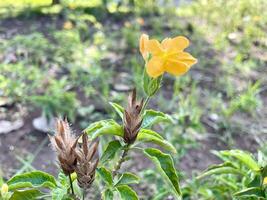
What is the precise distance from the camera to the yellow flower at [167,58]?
3.76ft

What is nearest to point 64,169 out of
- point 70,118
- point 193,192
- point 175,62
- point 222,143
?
point 175,62

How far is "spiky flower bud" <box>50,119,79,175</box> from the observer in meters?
1.13

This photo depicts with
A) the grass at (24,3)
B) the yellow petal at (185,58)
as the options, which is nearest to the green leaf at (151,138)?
the yellow petal at (185,58)

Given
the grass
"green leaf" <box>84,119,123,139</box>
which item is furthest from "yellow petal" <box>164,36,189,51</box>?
the grass

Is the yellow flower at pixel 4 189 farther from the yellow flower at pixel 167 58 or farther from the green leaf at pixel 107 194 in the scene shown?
the yellow flower at pixel 167 58

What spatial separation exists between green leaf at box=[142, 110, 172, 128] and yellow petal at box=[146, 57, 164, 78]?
0.64 feet

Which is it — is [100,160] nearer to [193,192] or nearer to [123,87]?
[193,192]

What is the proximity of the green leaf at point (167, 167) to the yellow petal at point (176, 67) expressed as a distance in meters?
0.24

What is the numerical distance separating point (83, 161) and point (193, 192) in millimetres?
908

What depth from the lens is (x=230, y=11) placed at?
4.61 metres

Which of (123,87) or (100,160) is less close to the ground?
(100,160)

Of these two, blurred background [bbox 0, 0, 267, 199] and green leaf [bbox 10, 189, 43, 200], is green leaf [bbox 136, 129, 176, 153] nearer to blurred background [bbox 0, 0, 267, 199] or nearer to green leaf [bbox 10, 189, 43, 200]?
green leaf [bbox 10, 189, 43, 200]

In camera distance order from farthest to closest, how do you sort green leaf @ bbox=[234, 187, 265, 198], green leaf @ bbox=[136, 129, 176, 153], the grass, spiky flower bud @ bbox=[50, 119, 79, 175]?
1. the grass
2. green leaf @ bbox=[234, 187, 265, 198]
3. green leaf @ bbox=[136, 129, 176, 153]
4. spiky flower bud @ bbox=[50, 119, 79, 175]

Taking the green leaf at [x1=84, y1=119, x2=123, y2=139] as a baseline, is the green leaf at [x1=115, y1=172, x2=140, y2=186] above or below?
below
